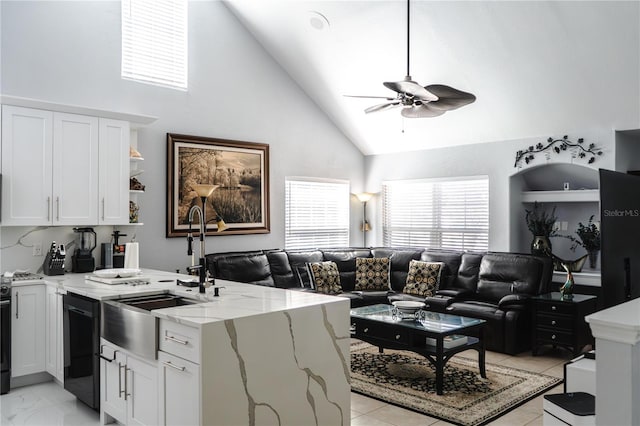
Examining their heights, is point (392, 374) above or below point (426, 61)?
below

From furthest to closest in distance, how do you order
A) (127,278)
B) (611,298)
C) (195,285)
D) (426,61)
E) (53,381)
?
(426,61), (53,381), (127,278), (195,285), (611,298)

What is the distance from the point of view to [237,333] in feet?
8.79

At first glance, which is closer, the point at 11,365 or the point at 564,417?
the point at 564,417

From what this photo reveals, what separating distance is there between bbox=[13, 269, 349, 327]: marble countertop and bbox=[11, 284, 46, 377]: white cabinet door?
0.12m

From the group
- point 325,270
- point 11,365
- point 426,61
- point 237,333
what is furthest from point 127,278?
point 426,61

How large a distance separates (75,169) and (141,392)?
2529 mm

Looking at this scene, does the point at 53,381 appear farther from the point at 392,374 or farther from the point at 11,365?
the point at 392,374

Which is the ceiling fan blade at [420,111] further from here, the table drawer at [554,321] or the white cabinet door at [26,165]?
the white cabinet door at [26,165]

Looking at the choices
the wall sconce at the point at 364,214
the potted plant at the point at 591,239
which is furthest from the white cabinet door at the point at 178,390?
the wall sconce at the point at 364,214

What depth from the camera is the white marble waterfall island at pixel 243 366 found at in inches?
102

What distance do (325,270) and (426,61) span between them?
2889 millimetres

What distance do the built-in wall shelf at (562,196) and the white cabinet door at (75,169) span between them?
5.26m

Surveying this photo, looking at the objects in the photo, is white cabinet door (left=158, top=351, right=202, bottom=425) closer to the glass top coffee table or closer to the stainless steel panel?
the stainless steel panel

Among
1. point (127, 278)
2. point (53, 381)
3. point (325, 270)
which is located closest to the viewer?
point (127, 278)
